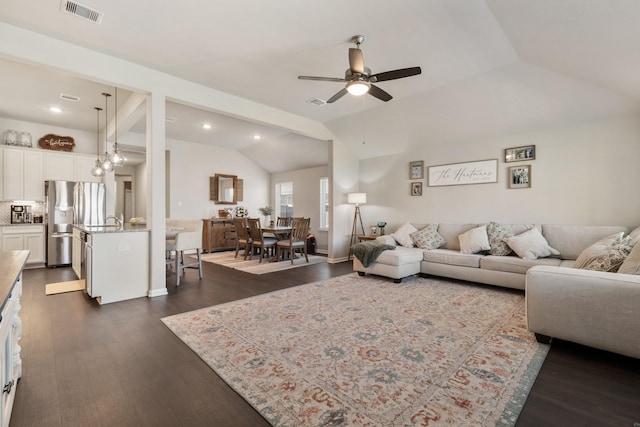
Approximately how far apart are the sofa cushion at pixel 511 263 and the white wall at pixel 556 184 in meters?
0.90

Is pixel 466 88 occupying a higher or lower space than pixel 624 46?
higher

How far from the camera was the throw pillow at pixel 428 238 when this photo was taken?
5.05 m

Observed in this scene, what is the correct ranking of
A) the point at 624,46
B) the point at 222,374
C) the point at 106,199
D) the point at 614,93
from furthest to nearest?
the point at 106,199, the point at 614,93, the point at 624,46, the point at 222,374

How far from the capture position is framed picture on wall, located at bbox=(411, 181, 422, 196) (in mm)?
5902

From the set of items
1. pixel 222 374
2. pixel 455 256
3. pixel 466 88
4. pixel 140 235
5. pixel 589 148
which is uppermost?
pixel 466 88

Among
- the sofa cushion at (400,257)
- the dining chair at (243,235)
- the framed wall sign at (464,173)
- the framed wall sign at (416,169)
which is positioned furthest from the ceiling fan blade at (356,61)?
the dining chair at (243,235)

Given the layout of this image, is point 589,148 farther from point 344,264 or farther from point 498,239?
point 344,264

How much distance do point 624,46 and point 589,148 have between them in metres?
1.99

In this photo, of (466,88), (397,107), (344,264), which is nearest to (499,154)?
(466,88)

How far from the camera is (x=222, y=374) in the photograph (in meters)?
1.99

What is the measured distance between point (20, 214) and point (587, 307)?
8502 millimetres

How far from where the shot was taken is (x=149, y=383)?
1.90 meters

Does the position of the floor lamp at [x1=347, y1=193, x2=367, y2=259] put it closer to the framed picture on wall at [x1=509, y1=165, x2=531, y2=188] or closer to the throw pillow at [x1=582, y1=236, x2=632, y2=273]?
the framed picture on wall at [x1=509, y1=165, x2=531, y2=188]

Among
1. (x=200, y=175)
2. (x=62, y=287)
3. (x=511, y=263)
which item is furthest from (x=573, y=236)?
(x=200, y=175)
